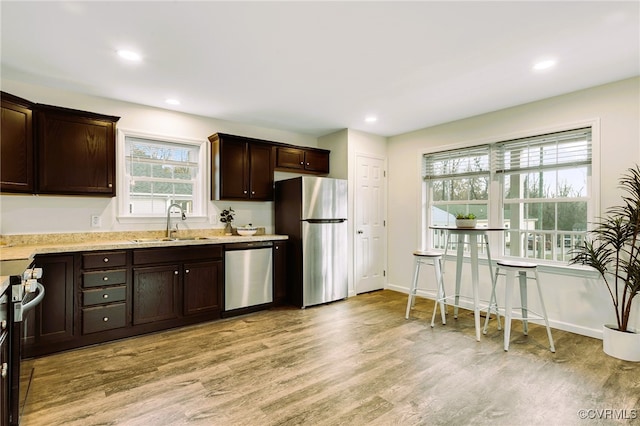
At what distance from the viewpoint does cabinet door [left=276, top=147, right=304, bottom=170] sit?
466 centimetres

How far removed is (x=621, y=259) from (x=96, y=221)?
532 cm

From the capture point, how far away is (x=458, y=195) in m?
4.45

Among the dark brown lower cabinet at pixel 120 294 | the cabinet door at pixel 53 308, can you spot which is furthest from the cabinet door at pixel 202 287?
the cabinet door at pixel 53 308

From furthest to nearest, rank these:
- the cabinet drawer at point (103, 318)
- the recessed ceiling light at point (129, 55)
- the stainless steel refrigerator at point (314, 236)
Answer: the stainless steel refrigerator at point (314, 236) < the cabinet drawer at point (103, 318) < the recessed ceiling light at point (129, 55)

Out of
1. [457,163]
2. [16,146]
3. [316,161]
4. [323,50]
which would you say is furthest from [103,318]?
[457,163]

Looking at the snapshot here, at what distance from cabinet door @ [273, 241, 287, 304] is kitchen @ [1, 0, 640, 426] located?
624mm

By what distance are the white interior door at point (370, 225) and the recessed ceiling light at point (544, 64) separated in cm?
254

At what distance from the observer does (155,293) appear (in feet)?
10.7

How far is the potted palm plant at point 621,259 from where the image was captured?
2.64 meters

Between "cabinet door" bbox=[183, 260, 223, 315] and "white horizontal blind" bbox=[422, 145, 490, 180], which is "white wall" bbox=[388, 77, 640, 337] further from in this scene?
"cabinet door" bbox=[183, 260, 223, 315]

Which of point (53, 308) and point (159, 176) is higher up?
point (159, 176)

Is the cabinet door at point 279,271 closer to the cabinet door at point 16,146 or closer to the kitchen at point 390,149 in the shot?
the kitchen at point 390,149

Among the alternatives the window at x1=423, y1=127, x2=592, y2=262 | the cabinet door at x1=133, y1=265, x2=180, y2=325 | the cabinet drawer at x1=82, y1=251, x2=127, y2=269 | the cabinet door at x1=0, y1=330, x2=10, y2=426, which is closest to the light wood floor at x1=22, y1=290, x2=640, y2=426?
the cabinet door at x1=133, y1=265, x2=180, y2=325

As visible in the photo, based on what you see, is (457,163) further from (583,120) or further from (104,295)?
(104,295)
